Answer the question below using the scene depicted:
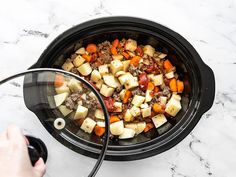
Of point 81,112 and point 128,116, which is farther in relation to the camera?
point 128,116

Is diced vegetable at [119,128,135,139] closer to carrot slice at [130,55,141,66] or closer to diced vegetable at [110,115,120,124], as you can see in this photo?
diced vegetable at [110,115,120,124]

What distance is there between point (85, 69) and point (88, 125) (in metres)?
0.24

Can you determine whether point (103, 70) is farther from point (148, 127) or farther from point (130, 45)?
point (148, 127)

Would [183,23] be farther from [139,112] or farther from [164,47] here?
[139,112]

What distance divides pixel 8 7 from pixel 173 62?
25.0 inches

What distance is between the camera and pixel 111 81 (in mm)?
1486

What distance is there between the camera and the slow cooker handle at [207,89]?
1.40 metres

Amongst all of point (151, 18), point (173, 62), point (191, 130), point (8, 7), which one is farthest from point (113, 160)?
point (8, 7)

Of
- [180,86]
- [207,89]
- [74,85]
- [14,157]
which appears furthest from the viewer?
[180,86]

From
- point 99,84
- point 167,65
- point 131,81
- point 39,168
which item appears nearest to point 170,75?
point 167,65

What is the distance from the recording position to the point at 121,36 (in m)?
1.52

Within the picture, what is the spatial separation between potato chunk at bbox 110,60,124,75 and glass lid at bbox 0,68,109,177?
24 cm

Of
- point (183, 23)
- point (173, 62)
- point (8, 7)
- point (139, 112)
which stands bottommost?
point (139, 112)

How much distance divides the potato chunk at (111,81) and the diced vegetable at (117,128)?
13 centimetres
